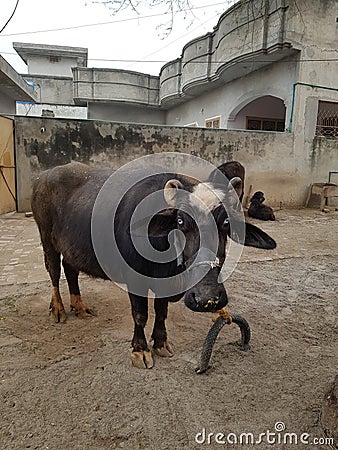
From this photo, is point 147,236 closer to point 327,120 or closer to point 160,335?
point 160,335

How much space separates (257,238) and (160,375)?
3.89 feet

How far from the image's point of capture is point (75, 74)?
61.9ft

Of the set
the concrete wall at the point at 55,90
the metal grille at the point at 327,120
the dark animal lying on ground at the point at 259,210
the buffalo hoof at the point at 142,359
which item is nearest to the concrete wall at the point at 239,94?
the metal grille at the point at 327,120

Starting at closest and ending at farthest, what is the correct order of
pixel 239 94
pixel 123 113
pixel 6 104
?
pixel 239 94, pixel 6 104, pixel 123 113

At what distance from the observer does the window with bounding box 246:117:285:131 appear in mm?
13633

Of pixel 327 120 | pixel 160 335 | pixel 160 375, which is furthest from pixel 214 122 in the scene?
pixel 160 375

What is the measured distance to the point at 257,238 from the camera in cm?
249

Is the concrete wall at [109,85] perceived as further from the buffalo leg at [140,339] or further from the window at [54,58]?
the buffalo leg at [140,339]

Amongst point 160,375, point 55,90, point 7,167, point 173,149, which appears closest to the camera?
point 160,375

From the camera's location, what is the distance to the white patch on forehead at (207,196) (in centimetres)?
203

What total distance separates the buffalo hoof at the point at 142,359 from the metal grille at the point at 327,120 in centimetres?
1039

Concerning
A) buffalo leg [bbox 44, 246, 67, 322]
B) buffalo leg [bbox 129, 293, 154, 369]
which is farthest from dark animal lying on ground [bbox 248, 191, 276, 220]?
buffalo leg [bbox 129, 293, 154, 369]

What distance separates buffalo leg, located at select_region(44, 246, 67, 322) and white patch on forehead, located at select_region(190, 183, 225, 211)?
5.89 feet

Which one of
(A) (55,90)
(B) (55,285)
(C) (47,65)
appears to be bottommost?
(B) (55,285)
